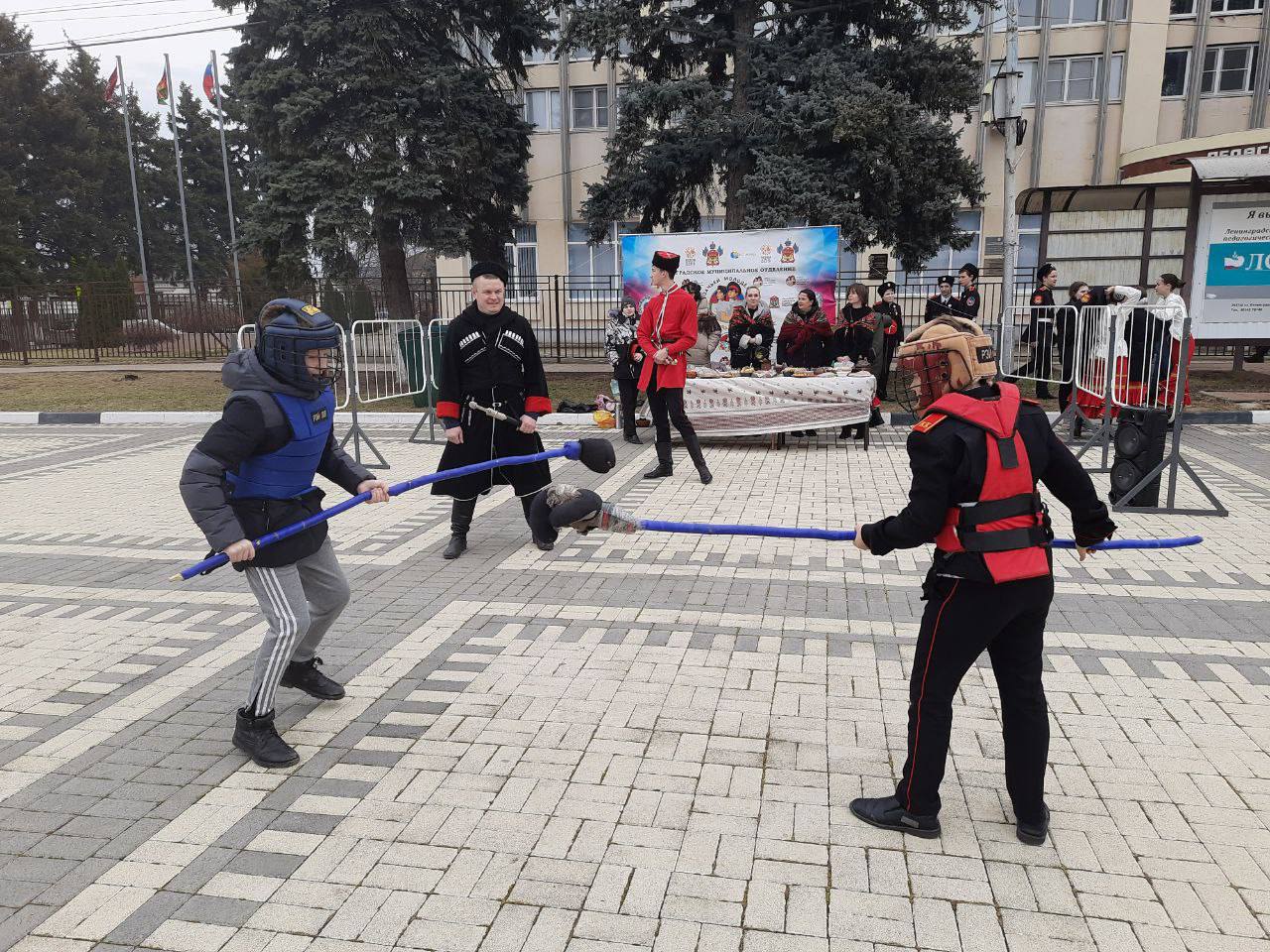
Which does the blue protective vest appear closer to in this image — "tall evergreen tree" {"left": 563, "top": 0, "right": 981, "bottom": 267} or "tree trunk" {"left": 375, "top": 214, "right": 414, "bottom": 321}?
"tall evergreen tree" {"left": 563, "top": 0, "right": 981, "bottom": 267}

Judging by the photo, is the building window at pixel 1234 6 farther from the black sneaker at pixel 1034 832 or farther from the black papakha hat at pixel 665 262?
the black sneaker at pixel 1034 832

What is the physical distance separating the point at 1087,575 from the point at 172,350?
23.3m

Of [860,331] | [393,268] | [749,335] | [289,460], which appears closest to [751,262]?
[749,335]

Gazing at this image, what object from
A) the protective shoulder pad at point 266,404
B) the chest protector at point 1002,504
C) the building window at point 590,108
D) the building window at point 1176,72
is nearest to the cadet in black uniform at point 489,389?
the protective shoulder pad at point 266,404

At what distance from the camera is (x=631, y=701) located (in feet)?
13.9

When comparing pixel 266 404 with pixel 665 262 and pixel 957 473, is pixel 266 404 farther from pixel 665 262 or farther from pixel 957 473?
pixel 665 262

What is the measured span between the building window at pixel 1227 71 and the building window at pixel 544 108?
2033 centimetres

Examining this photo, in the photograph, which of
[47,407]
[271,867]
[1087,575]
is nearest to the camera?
[271,867]

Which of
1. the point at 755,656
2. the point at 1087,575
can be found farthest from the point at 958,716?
the point at 1087,575

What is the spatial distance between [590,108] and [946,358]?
3036cm

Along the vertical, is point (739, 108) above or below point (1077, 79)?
below

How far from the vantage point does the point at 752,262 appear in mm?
13648

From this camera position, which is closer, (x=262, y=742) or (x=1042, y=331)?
(x=262, y=742)

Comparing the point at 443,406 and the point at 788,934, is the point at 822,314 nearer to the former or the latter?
the point at 443,406
